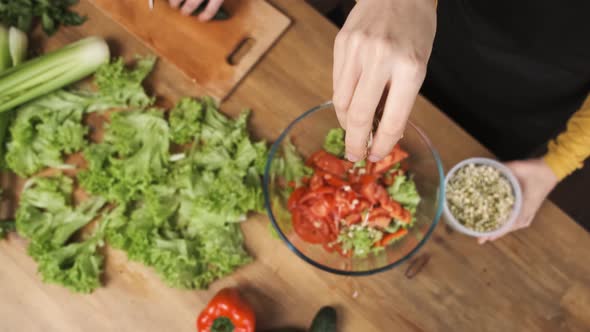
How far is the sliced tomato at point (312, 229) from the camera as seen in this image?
52.5 inches

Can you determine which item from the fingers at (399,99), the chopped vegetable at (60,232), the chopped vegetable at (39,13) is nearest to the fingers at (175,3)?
the chopped vegetable at (39,13)

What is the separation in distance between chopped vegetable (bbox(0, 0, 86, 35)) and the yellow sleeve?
4.83 ft

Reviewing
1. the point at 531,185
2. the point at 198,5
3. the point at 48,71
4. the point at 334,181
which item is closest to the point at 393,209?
the point at 334,181

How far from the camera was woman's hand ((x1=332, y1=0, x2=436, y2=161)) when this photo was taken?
822 millimetres

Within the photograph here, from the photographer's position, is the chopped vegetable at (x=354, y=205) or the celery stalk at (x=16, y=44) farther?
the celery stalk at (x=16, y=44)

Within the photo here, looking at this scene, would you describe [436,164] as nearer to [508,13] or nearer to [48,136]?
[508,13]

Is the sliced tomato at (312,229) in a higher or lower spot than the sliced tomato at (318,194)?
lower

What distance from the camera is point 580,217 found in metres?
2.42

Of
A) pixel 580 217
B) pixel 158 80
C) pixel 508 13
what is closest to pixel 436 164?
pixel 508 13

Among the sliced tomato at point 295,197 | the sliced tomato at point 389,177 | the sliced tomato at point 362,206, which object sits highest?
the sliced tomato at point 389,177

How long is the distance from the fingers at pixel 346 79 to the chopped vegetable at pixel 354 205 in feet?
1.56

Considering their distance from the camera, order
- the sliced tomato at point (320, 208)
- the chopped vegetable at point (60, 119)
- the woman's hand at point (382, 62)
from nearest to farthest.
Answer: the woman's hand at point (382, 62)
the sliced tomato at point (320, 208)
the chopped vegetable at point (60, 119)

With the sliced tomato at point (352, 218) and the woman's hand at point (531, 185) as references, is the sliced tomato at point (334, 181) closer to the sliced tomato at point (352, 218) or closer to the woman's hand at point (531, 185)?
the sliced tomato at point (352, 218)

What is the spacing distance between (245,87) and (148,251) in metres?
0.55
